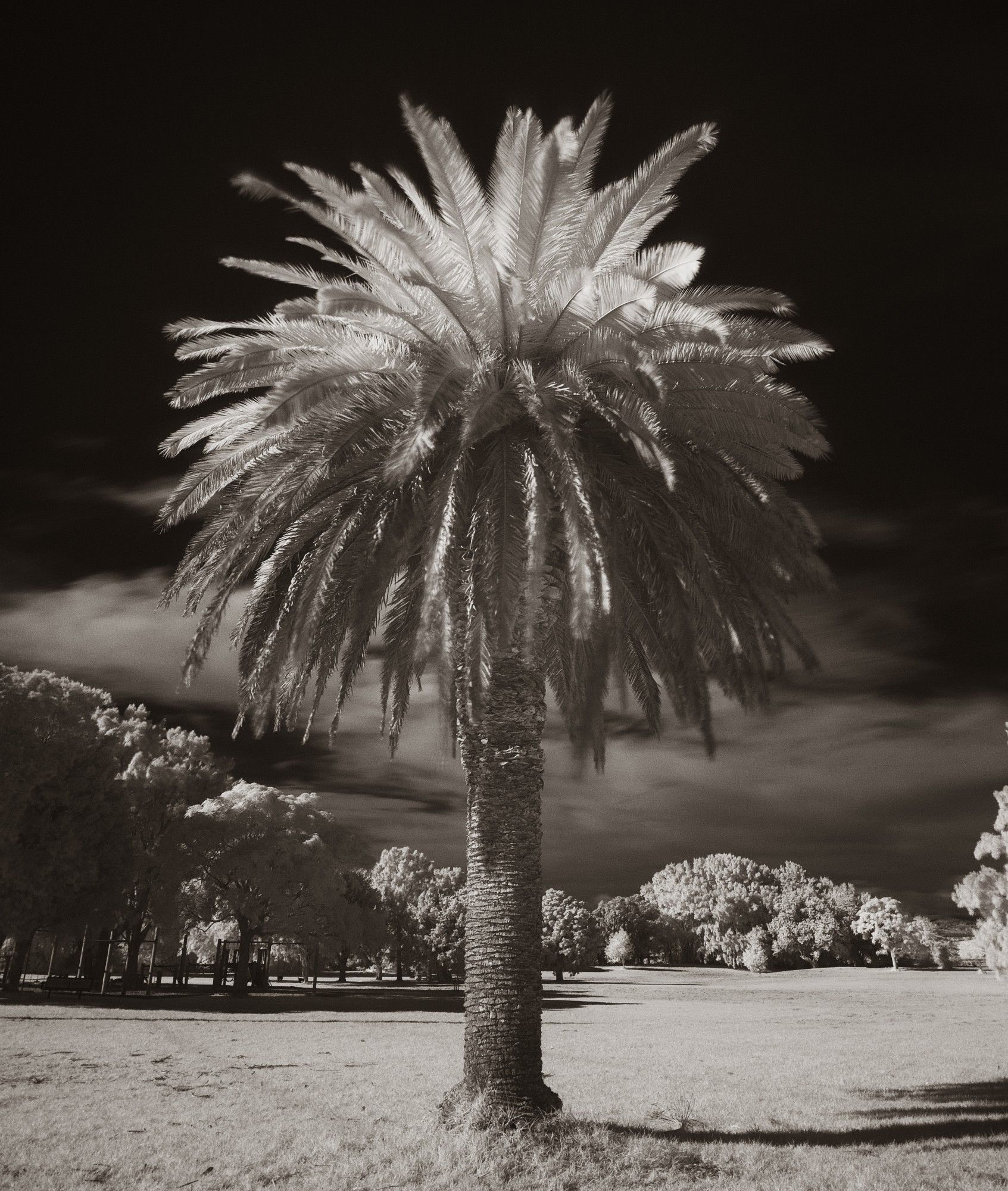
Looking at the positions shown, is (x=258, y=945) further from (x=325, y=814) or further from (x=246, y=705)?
(x=246, y=705)

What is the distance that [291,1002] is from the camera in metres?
39.2

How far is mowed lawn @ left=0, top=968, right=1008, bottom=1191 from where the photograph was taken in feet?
27.5

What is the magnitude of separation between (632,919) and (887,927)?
33.0 metres

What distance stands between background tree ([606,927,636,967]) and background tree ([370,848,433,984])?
41999mm

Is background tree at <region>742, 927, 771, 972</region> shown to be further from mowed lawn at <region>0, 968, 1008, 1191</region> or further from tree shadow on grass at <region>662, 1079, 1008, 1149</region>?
tree shadow on grass at <region>662, 1079, 1008, 1149</region>

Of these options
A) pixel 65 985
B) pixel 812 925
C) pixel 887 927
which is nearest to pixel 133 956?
pixel 65 985

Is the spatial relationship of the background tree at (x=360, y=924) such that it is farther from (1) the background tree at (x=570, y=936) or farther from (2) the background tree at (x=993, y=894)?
(2) the background tree at (x=993, y=894)

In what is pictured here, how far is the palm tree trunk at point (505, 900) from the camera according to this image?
9.70 metres

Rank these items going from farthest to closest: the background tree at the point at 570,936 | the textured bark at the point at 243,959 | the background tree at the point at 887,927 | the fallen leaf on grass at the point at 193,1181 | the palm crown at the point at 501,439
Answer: the background tree at the point at 887,927 < the background tree at the point at 570,936 < the textured bark at the point at 243,959 < the palm crown at the point at 501,439 < the fallen leaf on grass at the point at 193,1181

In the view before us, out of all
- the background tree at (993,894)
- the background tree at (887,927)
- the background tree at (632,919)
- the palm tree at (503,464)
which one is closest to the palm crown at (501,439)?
the palm tree at (503,464)

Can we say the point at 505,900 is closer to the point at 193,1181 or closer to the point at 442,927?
the point at 193,1181

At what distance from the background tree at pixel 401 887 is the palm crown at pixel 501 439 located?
198 ft

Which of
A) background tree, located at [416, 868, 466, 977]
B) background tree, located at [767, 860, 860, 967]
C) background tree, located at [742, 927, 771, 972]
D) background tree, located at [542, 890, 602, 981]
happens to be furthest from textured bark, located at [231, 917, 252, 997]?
background tree, located at [767, 860, 860, 967]

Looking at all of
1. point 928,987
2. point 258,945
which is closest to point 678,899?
point 928,987
